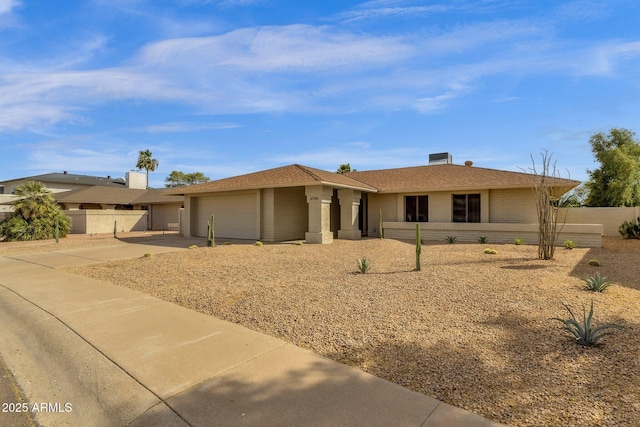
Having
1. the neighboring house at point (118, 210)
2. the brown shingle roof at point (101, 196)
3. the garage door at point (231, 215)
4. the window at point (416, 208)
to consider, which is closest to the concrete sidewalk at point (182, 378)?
the garage door at point (231, 215)

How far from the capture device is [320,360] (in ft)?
13.2

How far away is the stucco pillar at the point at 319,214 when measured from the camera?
54.5 feet

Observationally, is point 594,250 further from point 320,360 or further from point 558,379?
point 320,360

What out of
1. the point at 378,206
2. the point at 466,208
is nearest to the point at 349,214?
the point at 378,206

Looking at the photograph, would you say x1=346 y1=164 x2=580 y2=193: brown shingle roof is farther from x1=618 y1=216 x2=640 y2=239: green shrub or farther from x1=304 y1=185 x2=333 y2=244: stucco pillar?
x1=304 y1=185 x2=333 y2=244: stucco pillar

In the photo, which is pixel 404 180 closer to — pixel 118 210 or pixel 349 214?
pixel 349 214

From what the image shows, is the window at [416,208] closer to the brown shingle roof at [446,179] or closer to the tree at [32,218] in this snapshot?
the brown shingle roof at [446,179]

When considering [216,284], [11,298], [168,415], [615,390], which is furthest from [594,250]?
[11,298]

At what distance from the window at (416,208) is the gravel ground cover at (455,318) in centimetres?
870

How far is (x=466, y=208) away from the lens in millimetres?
18719

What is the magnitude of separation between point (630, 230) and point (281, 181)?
19.0m

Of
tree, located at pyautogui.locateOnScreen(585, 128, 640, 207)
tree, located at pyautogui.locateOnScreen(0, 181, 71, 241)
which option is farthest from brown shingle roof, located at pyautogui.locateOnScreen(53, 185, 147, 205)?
tree, located at pyautogui.locateOnScreen(585, 128, 640, 207)

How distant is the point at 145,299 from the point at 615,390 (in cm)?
743

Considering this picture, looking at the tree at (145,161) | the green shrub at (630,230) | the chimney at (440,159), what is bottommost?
the green shrub at (630,230)
